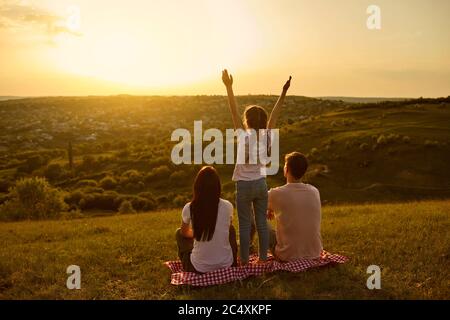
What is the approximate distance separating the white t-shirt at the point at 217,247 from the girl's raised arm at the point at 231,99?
4.36 ft

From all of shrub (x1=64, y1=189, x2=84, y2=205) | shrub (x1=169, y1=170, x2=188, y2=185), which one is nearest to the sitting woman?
shrub (x1=64, y1=189, x2=84, y2=205)

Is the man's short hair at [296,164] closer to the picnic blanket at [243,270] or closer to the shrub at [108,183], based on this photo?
the picnic blanket at [243,270]

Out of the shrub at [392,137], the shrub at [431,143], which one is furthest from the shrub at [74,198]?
the shrub at [431,143]

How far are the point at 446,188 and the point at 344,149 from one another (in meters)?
14.6

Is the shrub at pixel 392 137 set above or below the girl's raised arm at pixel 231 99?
below

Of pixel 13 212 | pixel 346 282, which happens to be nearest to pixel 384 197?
pixel 13 212

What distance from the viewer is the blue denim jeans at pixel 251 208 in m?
8.17

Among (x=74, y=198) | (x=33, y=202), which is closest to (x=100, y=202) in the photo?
(x=74, y=198)

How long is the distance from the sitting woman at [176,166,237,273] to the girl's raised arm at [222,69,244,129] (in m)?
0.90

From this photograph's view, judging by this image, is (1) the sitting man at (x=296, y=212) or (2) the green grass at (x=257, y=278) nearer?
(2) the green grass at (x=257, y=278)

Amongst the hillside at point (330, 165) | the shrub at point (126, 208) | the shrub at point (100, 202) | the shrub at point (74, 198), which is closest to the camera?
the shrub at point (126, 208)

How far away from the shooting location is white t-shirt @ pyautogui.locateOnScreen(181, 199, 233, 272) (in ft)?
27.0
